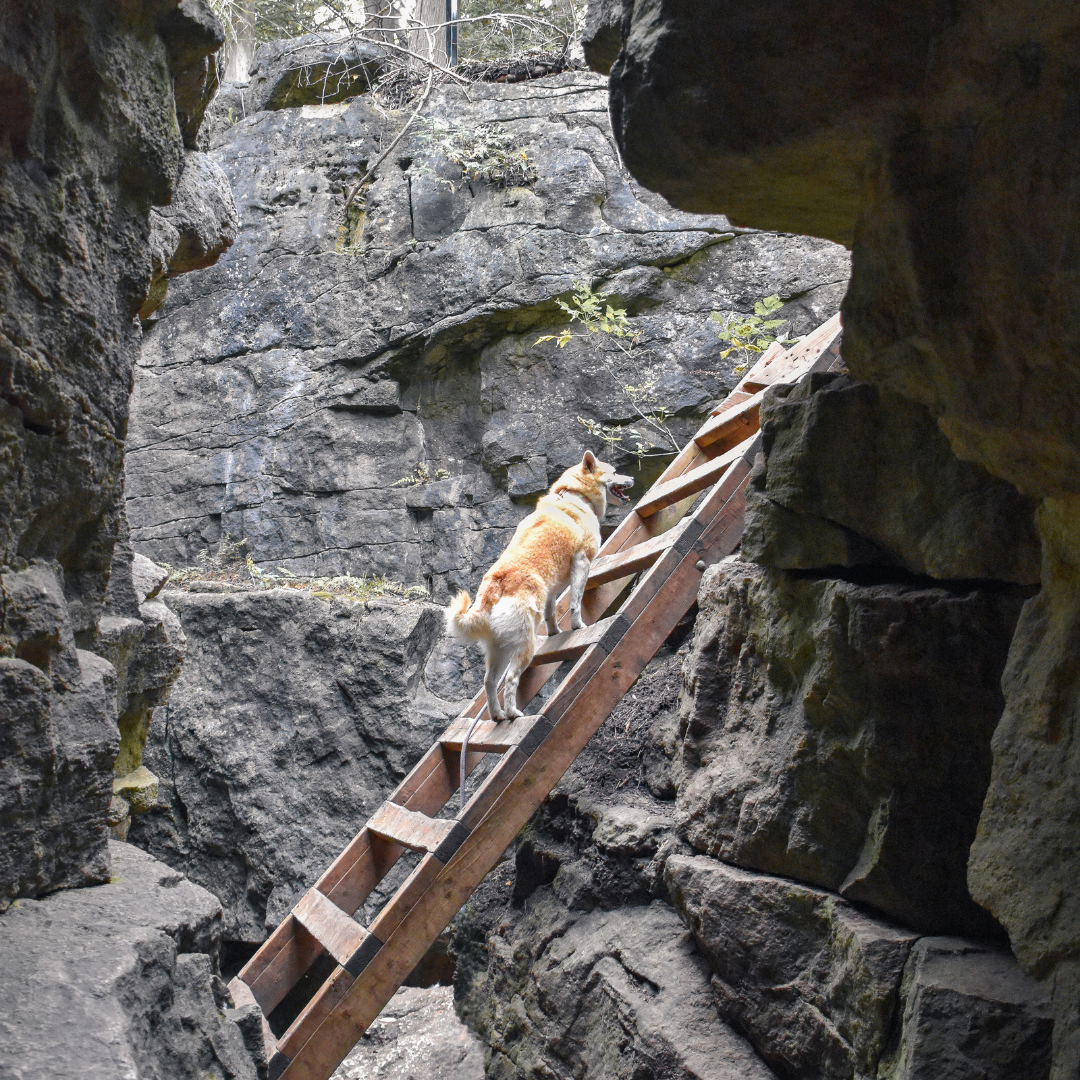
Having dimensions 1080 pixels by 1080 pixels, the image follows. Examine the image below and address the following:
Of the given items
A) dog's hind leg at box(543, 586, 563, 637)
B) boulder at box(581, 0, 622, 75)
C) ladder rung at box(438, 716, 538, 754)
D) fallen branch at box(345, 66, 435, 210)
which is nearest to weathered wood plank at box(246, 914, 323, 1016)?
ladder rung at box(438, 716, 538, 754)

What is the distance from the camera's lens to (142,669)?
10.8 feet

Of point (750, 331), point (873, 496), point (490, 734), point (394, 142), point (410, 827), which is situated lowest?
point (410, 827)

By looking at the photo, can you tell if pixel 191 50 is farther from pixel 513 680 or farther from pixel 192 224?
pixel 513 680

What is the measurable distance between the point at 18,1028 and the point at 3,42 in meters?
1.82

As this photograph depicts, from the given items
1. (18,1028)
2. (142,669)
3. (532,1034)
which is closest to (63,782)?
(18,1028)

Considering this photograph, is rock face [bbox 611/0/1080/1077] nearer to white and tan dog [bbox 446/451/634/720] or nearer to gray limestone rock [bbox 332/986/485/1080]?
white and tan dog [bbox 446/451/634/720]

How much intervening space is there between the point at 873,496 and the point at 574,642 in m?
1.79

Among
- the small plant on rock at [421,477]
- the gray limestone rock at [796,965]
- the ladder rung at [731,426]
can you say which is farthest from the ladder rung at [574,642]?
the small plant on rock at [421,477]

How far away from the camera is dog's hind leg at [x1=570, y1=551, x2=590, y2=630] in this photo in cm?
434

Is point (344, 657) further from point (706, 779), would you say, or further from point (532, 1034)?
point (706, 779)

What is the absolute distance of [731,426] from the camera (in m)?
4.61

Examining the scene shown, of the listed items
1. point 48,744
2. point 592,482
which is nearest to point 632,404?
point 592,482

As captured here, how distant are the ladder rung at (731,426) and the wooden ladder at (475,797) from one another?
0.04 feet

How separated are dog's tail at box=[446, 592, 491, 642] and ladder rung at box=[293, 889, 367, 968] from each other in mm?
1302
